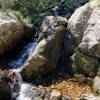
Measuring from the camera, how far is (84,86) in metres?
13.7

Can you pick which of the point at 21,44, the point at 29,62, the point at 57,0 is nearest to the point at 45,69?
the point at 29,62

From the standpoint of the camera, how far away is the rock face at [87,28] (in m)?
14.3

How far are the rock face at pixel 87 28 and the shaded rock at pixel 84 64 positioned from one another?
0.28 meters

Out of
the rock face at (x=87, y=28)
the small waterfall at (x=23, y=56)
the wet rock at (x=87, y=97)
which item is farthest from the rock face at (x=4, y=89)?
the rock face at (x=87, y=28)

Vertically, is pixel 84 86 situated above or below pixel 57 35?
below

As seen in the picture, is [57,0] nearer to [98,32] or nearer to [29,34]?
[29,34]

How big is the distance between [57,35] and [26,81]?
2.72 m

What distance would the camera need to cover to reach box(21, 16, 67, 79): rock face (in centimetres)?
1434

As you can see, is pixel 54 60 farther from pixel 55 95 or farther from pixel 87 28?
pixel 55 95

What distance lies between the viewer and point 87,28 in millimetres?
15070

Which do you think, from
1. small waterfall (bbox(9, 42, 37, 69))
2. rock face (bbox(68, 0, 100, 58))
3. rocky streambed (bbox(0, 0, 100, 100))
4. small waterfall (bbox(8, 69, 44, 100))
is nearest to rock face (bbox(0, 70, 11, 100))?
rocky streambed (bbox(0, 0, 100, 100))

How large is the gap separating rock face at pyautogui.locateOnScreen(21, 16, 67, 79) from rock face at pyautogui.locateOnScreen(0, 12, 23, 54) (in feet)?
4.46

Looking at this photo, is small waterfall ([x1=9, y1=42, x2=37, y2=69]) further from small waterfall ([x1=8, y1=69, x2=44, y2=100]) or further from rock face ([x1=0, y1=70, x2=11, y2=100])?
rock face ([x1=0, y1=70, x2=11, y2=100])

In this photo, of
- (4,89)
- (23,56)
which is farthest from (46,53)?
(4,89)
